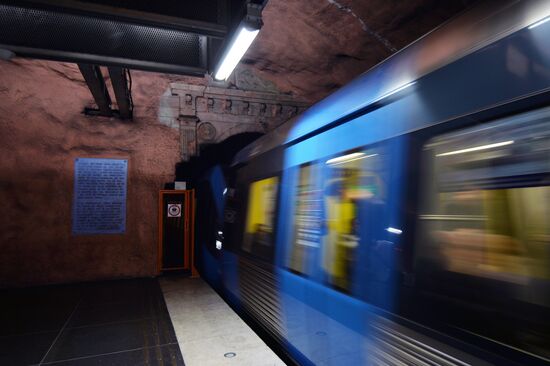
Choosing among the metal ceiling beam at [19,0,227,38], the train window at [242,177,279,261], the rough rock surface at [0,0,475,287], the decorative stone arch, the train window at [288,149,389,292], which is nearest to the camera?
the train window at [288,149,389,292]

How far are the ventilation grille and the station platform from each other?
218mm

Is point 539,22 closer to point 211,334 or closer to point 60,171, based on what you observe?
point 211,334

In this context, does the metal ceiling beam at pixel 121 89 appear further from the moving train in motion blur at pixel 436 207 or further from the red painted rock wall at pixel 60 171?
the moving train in motion blur at pixel 436 207

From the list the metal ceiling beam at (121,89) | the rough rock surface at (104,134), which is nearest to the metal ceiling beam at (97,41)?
the metal ceiling beam at (121,89)

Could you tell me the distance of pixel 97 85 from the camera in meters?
5.65

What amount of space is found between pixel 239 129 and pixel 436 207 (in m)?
7.61

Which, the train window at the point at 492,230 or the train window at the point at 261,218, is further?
the train window at the point at 261,218

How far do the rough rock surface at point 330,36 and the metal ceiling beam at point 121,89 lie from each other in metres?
3.06

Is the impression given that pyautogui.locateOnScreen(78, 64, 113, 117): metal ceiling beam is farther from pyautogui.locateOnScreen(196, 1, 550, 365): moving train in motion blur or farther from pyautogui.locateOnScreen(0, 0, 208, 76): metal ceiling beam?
pyautogui.locateOnScreen(196, 1, 550, 365): moving train in motion blur

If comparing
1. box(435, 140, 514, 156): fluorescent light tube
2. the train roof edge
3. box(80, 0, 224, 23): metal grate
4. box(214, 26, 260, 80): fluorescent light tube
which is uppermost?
box(80, 0, 224, 23): metal grate

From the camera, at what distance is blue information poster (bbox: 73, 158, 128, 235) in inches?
305

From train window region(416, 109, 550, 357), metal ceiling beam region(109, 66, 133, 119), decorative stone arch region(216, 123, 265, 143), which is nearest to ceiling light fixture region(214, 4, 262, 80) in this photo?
metal ceiling beam region(109, 66, 133, 119)

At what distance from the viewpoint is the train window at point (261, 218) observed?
4.04 m

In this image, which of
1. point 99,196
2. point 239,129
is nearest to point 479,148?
point 239,129
